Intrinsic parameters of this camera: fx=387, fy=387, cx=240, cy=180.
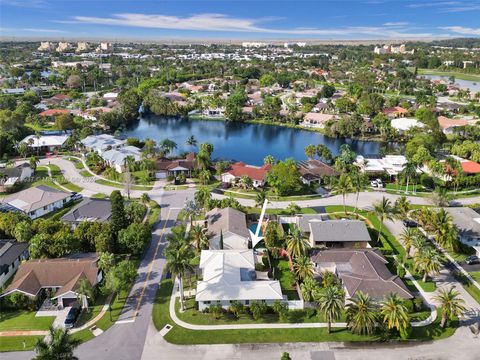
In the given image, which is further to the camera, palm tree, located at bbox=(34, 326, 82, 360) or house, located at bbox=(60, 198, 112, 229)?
house, located at bbox=(60, 198, 112, 229)

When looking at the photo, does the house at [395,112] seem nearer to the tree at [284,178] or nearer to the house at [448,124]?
the house at [448,124]

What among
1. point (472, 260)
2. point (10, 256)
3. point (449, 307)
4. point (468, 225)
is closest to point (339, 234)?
point (472, 260)

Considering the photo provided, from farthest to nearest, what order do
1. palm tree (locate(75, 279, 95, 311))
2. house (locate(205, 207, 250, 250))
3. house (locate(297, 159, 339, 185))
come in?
house (locate(297, 159, 339, 185)), house (locate(205, 207, 250, 250)), palm tree (locate(75, 279, 95, 311))

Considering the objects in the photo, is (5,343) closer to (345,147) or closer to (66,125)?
(345,147)

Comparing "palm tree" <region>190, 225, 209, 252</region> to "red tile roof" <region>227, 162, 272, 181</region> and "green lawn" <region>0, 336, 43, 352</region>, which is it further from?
"red tile roof" <region>227, 162, 272, 181</region>

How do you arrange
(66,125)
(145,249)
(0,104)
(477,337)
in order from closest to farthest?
(477,337) → (145,249) → (66,125) → (0,104)

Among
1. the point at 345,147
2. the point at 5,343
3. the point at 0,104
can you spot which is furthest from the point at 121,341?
the point at 0,104

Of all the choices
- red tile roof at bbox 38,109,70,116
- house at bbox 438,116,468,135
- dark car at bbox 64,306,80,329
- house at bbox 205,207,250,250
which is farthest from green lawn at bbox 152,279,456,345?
red tile roof at bbox 38,109,70,116
